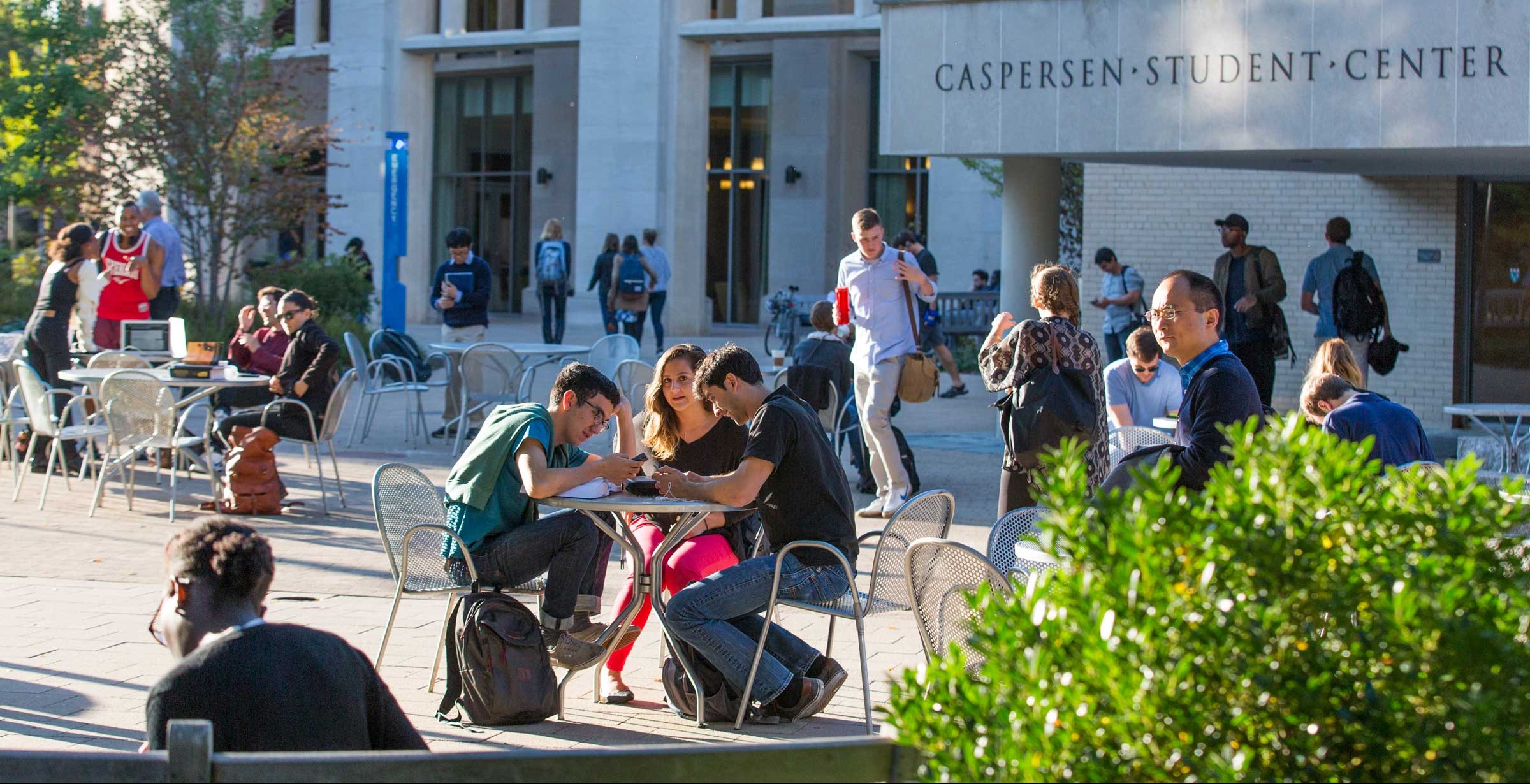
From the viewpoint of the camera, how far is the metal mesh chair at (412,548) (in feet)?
18.3

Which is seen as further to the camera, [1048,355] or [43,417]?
[43,417]

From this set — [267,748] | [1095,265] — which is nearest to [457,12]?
[1095,265]

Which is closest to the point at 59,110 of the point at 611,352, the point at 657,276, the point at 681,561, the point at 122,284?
the point at 657,276

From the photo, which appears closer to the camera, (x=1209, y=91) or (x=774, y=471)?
(x=774, y=471)

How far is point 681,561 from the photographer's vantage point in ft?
19.5

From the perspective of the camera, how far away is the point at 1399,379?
1588 cm

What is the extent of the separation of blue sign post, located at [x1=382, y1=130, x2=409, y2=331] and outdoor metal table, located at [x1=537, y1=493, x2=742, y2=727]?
14.4 m

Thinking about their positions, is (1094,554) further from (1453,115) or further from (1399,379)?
(1399,379)

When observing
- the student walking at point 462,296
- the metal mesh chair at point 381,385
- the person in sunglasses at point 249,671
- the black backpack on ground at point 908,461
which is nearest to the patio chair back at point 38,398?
the metal mesh chair at point 381,385

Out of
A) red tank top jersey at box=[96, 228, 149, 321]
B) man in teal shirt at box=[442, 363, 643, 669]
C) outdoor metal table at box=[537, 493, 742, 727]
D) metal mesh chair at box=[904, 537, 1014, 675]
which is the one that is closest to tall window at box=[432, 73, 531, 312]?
red tank top jersey at box=[96, 228, 149, 321]

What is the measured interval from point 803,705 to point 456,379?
336 inches

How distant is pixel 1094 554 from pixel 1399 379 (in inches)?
582

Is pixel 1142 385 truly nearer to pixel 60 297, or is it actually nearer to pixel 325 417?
pixel 325 417

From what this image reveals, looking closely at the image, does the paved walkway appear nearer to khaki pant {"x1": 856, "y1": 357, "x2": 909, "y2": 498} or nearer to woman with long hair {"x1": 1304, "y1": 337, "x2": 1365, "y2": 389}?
khaki pant {"x1": 856, "y1": 357, "x2": 909, "y2": 498}
